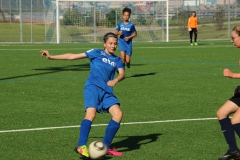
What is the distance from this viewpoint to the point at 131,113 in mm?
10914

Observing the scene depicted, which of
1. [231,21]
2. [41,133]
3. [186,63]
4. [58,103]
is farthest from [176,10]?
[41,133]

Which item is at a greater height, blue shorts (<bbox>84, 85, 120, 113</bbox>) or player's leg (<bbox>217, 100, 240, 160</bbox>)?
→ blue shorts (<bbox>84, 85, 120, 113</bbox>)

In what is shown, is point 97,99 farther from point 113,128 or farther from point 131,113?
point 131,113

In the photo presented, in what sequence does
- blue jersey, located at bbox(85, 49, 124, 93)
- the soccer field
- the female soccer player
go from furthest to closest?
1. the soccer field
2. blue jersey, located at bbox(85, 49, 124, 93)
3. the female soccer player

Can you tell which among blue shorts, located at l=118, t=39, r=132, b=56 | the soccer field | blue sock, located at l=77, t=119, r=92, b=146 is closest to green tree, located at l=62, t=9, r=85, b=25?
the soccer field

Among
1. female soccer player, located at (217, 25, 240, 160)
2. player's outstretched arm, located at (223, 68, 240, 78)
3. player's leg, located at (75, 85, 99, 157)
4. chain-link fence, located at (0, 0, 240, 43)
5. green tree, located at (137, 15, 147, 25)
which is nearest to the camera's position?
player's outstretched arm, located at (223, 68, 240, 78)

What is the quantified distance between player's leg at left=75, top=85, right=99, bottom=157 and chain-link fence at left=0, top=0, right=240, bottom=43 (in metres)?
34.8

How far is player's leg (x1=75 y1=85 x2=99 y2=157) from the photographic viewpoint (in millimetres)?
7172

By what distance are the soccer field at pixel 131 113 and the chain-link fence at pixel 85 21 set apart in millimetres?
22787

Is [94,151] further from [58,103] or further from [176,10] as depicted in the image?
[176,10]

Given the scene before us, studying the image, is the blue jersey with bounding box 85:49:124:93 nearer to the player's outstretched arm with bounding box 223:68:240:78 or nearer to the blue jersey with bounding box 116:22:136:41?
the player's outstretched arm with bounding box 223:68:240:78

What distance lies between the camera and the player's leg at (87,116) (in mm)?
7172

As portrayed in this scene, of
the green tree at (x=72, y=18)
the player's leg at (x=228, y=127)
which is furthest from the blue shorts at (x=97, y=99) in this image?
the green tree at (x=72, y=18)

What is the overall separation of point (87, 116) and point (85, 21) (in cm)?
3700
